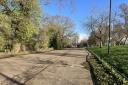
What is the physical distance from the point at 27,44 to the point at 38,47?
19.7 ft

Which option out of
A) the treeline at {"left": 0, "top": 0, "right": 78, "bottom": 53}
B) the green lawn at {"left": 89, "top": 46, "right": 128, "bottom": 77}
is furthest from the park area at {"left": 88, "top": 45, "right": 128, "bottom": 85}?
the treeline at {"left": 0, "top": 0, "right": 78, "bottom": 53}

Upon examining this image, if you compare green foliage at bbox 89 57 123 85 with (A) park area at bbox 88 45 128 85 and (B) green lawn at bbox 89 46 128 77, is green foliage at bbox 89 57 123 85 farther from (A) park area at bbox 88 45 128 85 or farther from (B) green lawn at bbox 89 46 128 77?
(B) green lawn at bbox 89 46 128 77

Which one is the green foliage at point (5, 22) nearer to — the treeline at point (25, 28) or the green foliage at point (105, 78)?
the treeline at point (25, 28)

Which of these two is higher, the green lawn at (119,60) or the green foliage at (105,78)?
the green lawn at (119,60)

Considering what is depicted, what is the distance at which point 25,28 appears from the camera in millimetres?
23203

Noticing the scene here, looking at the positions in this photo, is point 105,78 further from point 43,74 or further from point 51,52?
point 51,52

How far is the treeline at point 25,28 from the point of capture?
55.5 ft

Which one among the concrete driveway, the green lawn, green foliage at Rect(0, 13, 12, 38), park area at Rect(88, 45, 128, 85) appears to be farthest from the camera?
the green lawn

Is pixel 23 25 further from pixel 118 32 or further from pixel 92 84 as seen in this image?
pixel 118 32

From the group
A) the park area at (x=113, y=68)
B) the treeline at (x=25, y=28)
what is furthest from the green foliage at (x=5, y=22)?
the park area at (x=113, y=68)

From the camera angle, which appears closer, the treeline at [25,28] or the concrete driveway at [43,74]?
the concrete driveway at [43,74]

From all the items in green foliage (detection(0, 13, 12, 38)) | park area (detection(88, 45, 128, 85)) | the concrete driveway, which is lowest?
the concrete driveway

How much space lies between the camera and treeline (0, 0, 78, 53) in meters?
16.9

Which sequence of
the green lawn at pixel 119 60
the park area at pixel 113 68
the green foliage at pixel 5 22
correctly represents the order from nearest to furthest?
the park area at pixel 113 68 < the green foliage at pixel 5 22 < the green lawn at pixel 119 60
